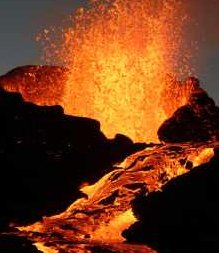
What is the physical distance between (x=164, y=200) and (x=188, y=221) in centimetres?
135

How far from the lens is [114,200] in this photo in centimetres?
2458

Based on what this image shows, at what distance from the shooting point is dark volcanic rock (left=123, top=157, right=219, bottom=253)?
68.2 ft

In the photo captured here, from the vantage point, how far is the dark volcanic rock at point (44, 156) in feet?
91.4

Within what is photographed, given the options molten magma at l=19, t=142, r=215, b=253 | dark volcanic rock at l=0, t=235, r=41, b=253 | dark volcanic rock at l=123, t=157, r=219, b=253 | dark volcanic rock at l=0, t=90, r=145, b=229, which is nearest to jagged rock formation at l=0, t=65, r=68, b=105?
dark volcanic rock at l=0, t=90, r=145, b=229

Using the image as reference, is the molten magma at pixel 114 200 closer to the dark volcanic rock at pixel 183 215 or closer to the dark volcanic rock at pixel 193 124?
the dark volcanic rock at pixel 183 215

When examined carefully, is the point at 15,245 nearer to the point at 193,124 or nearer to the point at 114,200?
the point at 114,200

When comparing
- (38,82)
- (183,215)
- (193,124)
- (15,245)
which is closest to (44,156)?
(193,124)

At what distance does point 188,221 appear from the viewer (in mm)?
21375

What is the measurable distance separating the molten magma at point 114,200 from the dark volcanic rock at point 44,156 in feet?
3.71

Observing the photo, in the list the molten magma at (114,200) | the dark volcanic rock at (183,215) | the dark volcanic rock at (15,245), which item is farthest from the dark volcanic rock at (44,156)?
the dark volcanic rock at (15,245)

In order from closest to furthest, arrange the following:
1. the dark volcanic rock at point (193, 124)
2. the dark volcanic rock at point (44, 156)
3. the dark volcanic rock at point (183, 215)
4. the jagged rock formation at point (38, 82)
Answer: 1. the dark volcanic rock at point (183, 215)
2. the dark volcanic rock at point (44, 156)
3. the dark volcanic rock at point (193, 124)
4. the jagged rock formation at point (38, 82)

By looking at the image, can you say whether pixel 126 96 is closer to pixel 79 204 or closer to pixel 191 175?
pixel 79 204

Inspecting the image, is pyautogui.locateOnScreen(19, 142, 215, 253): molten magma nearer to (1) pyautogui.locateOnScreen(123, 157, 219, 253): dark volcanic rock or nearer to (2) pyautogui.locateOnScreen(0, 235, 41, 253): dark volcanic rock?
(2) pyautogui.locateOnScreen(0, 235, 41, 253): dark volcanic rock

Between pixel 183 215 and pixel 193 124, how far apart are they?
48.0ft
